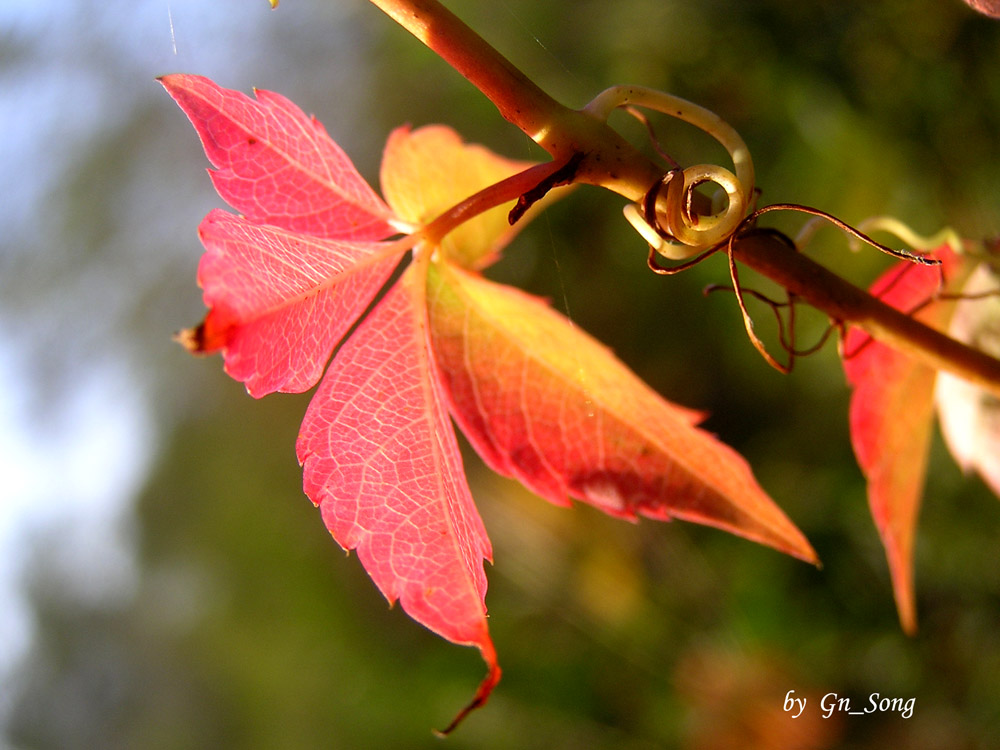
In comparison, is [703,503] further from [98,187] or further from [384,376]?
[98,187]

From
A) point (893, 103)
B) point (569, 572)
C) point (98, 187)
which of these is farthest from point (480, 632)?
point (98, 187)

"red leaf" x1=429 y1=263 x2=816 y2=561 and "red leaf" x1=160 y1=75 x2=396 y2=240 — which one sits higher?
"red leaf" x1=160 y1=75 x2=396 y2=240

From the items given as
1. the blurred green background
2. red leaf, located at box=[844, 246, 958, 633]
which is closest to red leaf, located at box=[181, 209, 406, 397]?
red leaf, located at box=[844, 246, 958, 633]

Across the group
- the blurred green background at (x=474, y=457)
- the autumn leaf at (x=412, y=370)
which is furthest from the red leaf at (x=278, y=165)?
the blurred green background at (x=474, y=457)

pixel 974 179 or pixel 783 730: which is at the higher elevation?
pixel 974 179

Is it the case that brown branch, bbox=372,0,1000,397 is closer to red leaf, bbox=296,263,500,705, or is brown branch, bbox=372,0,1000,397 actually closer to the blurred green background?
red leaf, bbox=296,263,500,705

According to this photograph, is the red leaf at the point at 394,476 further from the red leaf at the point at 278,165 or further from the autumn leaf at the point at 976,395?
the autumn leaf at the point at 976,395
